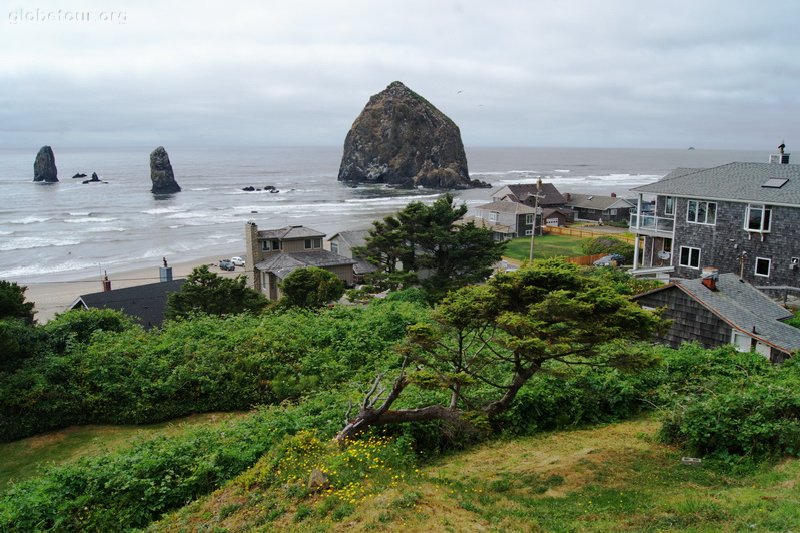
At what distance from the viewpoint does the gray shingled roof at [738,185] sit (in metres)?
25.7

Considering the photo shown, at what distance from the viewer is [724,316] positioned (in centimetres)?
1791

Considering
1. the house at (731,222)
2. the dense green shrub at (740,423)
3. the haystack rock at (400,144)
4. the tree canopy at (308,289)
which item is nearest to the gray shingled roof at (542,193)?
the house at (731,222)

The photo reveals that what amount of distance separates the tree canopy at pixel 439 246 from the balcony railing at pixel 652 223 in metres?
7.62

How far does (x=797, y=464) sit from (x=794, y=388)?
2.87 m

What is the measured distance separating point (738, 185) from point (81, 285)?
41.5 m

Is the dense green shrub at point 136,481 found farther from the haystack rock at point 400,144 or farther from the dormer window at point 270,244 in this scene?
the haystack rock at point 400,144

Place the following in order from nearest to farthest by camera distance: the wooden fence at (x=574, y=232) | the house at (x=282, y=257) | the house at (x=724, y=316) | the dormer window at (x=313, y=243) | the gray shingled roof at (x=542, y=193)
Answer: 1. the house at (x=724, y=316)
2. the house at (x=282, y=257)
3. the dormer window at (x=313, y=243)
4. the wooden fence at (x=574, y=232)
5. the gray shingled roof at (x=542, y=193)

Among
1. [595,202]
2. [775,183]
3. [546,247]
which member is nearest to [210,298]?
[775,183]

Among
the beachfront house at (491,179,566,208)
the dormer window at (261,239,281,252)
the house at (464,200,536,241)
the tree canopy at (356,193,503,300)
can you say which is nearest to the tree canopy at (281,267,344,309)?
the tree canopy at (356,193,503,300)

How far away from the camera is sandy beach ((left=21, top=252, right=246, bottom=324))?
38.1 m

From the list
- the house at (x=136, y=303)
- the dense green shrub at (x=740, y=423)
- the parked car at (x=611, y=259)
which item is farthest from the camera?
the parked car at (x=611, y=259)

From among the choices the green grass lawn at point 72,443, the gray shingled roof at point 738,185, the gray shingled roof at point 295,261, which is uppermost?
the gray shingled roof at point 738,185

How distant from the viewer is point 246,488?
1007cm

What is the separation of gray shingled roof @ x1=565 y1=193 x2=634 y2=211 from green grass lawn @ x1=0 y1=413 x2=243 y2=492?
5880 centimetres
